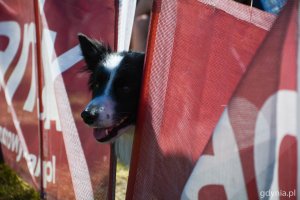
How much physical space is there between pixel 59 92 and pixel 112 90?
49 cm

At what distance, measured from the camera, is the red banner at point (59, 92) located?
3025 millimetres

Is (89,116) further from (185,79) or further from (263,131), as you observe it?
(263,131)

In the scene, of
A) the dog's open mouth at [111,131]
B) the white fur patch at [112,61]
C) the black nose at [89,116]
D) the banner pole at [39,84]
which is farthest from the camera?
the banner pole at [39,84]

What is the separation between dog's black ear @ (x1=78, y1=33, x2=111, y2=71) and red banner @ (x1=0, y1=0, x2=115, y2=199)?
0.06 metres

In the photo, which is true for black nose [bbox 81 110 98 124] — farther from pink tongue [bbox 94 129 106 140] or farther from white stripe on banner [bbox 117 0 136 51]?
white stripe on banner [bbox 117 0 136 51]

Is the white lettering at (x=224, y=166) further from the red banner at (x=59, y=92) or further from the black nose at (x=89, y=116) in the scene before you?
the red banner at (x=59, y=92)

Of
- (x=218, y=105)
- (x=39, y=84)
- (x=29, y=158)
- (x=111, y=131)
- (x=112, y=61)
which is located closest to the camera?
(x=218, y=105)

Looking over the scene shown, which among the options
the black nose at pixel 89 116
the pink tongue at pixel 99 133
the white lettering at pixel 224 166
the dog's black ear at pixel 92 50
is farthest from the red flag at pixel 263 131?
the dog's black ear at pixel 92 50

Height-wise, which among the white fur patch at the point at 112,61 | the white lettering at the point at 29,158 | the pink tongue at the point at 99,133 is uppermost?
the white fur patch at the point at 112,61

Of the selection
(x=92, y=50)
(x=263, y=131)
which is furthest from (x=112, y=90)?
(x=263, y=131)

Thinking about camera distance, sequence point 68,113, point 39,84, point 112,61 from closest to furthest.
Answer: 1. point 112,61
2. point 68,113
3. point 39,84

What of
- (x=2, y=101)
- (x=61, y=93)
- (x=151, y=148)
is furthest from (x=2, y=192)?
(x=151, y=148)

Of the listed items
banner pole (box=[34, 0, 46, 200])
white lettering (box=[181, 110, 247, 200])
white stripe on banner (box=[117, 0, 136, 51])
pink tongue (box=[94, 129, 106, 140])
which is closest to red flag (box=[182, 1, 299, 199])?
white lettering (box=[181, 110, 247, 200])

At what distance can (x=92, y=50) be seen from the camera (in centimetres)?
303
